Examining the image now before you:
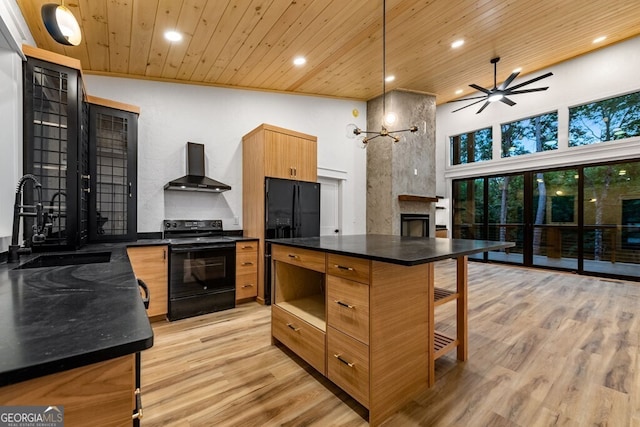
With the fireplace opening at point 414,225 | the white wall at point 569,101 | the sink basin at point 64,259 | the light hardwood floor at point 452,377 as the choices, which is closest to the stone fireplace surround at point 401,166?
the fireplace opening at point 414,225

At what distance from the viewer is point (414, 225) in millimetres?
5848

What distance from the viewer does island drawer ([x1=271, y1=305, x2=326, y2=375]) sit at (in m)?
1.96

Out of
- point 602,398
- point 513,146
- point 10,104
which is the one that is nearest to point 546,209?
point 513,146

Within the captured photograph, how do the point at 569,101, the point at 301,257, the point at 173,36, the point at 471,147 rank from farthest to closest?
the point at 471,147 < the point at 569,101 < the point at 173,36 < the point at 301,257

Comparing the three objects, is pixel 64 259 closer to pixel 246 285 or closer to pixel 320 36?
pixel 246 285

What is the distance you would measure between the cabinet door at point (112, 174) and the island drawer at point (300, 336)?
2112 millimetres

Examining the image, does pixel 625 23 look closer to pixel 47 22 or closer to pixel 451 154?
pixel 451 154

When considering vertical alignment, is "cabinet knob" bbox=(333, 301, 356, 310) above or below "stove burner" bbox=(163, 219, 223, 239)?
below

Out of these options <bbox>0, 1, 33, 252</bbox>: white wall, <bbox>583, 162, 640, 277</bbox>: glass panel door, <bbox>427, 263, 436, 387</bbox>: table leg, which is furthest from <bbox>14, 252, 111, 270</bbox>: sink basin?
<bbox>583, 162, 640, 277</bbox>: glass panel door

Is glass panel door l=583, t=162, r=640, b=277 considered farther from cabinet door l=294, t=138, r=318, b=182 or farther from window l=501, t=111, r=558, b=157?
cabinet door l=294, t=138, r=318, b=182

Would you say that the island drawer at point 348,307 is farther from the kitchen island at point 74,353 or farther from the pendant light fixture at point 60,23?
the pendant light fixture at point 60,23

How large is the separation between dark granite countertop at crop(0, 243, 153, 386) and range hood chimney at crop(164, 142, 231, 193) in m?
2.53

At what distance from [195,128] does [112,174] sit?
130cm

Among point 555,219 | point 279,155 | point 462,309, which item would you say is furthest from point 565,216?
point 279,155
